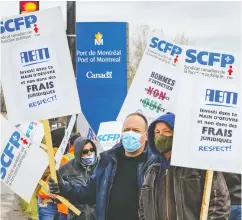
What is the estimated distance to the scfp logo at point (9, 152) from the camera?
16.7 ft

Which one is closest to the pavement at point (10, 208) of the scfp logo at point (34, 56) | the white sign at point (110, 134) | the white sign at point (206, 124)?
the white sign at point (110, 134)

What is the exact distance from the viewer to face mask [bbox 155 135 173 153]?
4.29 m

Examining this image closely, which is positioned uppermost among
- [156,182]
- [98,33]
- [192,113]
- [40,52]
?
[98,33]

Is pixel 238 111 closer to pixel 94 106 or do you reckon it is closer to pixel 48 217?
pixel 48 217

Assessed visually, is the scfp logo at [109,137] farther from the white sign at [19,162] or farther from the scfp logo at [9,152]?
the scfp logo at [9,152]

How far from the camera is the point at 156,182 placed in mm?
4320

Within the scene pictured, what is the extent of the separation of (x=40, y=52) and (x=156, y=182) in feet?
Result: 4.44

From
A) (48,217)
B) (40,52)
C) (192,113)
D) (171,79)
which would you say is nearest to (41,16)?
(40,52)

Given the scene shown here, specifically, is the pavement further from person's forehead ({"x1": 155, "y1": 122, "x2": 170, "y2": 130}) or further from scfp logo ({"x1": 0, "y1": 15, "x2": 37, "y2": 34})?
person's forehead ({"x1": 155, "y1": 122, "x2": 170, "y2": 130})

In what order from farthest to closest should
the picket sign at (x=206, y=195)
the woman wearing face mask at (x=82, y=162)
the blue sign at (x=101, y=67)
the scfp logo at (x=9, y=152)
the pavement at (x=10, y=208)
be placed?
the blue sign at (x=101, y=67), the pavement at (x=10, y=208), the woman wearing face mask at (x=82, y=162), the scfp logo at (x=9, y=152), the picket sign at (x=206, y=195)

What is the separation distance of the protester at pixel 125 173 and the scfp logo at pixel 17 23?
3.42ft

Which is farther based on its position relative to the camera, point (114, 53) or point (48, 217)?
point (114, 53)

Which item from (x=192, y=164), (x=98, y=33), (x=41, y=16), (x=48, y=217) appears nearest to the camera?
(x=192, y=164)

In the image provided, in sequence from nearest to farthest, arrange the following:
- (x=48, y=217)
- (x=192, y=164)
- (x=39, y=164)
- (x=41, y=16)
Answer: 1. (x=192, y=164)
2. (x=41, y=16)
3. (x=39, y=164)
4. (x=48, y=217)
